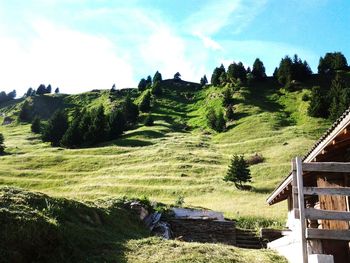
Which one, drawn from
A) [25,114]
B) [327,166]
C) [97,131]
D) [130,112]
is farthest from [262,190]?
[25,114]

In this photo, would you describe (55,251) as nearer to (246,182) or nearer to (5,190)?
(5,190)

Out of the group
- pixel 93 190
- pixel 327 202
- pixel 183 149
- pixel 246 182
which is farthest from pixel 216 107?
pixel 327 202

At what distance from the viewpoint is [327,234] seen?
949cm

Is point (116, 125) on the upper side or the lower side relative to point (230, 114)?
lower

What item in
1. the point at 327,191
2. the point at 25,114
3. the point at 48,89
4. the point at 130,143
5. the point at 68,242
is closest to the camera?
the point at 327,191

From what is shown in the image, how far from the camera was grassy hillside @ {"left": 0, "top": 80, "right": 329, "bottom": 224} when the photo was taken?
166 feet

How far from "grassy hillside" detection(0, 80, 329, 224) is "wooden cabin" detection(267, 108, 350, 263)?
1946cm

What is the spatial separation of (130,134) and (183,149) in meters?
23.6

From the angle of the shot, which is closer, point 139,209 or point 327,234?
point 327,234

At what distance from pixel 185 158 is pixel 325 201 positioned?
54383 millimetres

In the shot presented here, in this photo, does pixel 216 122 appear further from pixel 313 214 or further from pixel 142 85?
pixel 313 214

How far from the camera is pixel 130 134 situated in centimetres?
9581

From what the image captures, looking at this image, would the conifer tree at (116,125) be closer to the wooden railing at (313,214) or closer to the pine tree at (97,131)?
→ the pine tree at (97,131)

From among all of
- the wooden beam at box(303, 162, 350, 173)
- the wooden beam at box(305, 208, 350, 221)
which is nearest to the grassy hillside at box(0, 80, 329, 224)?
the wooden beam at box(303, 162, 350, 173)
